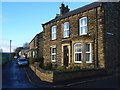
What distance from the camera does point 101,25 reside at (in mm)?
21031

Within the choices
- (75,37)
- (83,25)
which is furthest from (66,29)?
Result: (83,25)

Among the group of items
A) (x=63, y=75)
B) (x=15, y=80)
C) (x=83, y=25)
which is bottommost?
(x=15, y=80)

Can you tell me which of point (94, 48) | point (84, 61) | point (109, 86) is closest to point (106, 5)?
point (94, 48)

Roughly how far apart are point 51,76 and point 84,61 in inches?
249

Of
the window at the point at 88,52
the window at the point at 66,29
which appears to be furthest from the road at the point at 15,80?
the window at the point at 66,29

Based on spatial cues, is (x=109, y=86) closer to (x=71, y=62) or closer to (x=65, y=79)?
(x=65, y=79)

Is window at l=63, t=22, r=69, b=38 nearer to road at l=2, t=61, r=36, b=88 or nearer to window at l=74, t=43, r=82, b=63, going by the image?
window at l=74, t=43, r=82, b=63

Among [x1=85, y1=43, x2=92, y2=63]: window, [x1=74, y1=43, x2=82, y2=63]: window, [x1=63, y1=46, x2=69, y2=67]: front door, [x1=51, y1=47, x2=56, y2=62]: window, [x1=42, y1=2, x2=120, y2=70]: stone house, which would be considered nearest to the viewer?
[x1=42, y1=2, x2=120, y2=70]: stone house

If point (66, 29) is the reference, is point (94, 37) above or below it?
below

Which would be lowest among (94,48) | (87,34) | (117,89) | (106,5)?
(117,89)

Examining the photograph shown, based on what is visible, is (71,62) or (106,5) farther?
(71,62)

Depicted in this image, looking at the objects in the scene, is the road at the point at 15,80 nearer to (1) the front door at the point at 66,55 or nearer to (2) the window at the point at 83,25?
(1) the front door at the point at 66,55

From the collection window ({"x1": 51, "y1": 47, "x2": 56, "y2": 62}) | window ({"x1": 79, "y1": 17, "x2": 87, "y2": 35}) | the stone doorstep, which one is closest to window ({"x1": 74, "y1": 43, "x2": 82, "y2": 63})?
window ({"x1": 79, "y1": 17, "x2": 87, "y2": 35})

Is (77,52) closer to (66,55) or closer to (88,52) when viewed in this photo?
(88,52)
